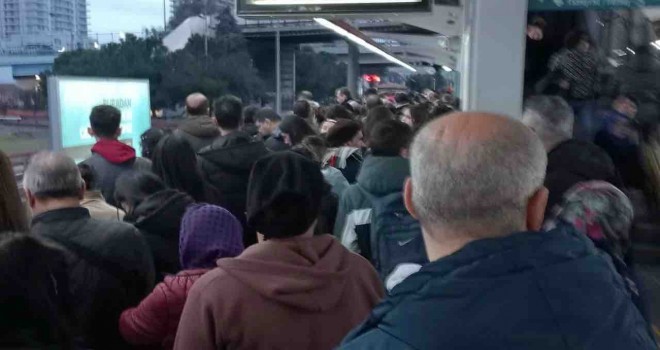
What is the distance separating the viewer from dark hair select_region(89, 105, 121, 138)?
442 centimetres

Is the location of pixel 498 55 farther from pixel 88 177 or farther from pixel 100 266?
pixel 100 266

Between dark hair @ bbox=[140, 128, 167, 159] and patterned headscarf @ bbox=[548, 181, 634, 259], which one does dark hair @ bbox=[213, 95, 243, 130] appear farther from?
patterned headscarf @ bbox=[548, 181, 634, 259]

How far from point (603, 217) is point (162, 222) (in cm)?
184

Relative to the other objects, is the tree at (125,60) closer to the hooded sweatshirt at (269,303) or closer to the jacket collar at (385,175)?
the jacket collar at (385,175)

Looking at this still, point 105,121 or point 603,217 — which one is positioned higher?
point 105,121

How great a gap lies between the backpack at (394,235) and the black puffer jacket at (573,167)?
0.79 metres

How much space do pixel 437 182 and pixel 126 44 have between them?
29.2ft

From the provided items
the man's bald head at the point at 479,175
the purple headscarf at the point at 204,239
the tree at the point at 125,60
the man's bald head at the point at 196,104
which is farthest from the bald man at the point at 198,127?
the man's bald head at the point at 479,175

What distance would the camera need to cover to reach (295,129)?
6031mm

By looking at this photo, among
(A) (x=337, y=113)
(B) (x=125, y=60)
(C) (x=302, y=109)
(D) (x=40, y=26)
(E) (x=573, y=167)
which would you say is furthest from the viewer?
(D) (x=40, y=26)

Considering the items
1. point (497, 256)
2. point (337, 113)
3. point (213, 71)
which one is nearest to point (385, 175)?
point (497, 256)

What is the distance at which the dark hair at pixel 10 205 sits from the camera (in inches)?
79.2

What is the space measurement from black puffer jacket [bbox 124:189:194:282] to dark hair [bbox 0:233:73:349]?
4.57 ft

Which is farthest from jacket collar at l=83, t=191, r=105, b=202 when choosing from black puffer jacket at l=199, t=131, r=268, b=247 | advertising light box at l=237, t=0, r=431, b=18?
advertising light box at l=237, t=0, r=431, b=18
